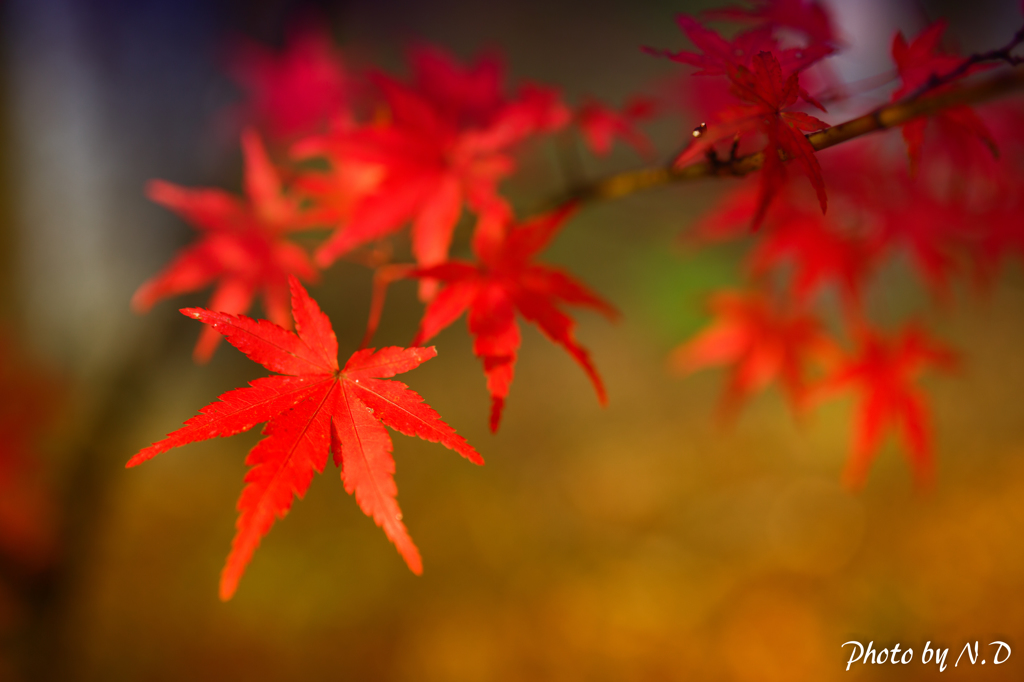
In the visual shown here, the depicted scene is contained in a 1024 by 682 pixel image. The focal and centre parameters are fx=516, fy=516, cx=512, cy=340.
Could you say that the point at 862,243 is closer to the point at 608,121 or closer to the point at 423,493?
the point at 608,121

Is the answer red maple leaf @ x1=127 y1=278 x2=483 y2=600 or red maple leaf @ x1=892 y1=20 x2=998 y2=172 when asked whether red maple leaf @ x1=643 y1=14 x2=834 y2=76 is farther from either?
red maple leaf @ x1=127 y1=278 x2=483 y2=600

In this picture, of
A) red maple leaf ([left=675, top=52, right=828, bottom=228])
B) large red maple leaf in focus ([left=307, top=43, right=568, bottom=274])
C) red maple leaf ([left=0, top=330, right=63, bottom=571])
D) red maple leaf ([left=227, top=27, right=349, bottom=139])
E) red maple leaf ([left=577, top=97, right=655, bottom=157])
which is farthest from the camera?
red maple leaf ([left=0, top=330, right=63, bottom=571])

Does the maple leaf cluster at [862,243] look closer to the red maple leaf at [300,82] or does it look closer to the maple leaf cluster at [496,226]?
the maple leaf cluster at [496,226]

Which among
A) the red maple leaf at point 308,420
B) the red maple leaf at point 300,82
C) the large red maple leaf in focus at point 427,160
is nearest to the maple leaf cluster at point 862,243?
the large red maple leaf in focus at point 427,160

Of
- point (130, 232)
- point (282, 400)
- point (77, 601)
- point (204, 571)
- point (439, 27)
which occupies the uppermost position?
point (439, 27)

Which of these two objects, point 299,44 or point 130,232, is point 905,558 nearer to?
point 299,44

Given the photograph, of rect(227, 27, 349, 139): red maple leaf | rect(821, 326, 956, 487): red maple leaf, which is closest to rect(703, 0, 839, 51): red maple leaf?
rect(821, 326, 956, 487): red maple leaf

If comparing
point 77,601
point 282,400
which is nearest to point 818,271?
point 282,400
